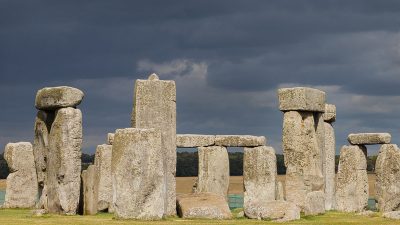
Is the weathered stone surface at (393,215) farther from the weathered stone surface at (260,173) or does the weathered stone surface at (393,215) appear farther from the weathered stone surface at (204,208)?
the weathered stone surface at (260,173)

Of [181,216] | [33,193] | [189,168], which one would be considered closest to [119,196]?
[181,216]

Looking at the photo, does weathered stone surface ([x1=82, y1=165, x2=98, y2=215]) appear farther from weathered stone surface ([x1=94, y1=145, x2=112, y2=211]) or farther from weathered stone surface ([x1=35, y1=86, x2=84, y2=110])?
Result: weathered stone surface ([x1=94, y1=145, x2=112, y2=211])

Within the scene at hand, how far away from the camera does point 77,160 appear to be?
29.8 m

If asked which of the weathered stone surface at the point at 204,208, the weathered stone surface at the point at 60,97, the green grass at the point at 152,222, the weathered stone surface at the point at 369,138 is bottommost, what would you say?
the green grass at the point at 152,222

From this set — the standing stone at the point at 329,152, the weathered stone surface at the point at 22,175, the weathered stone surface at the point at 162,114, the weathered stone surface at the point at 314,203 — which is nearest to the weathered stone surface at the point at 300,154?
the weathered stone surface at the point at 314,203

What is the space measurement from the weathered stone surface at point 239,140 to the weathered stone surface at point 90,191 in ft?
35.9

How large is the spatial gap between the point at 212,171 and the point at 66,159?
11431 millimetres

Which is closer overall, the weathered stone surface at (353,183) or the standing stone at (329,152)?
the weathered stone surface at (353,183)

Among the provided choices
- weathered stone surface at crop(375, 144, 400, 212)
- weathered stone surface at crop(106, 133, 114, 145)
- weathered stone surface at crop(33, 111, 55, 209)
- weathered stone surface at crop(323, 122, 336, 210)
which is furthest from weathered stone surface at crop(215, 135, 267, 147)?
weathered stone surface at crop(33, 111, 55, 209)

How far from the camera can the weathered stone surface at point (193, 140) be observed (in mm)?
40250

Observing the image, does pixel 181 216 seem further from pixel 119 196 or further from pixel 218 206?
pixel 119 196

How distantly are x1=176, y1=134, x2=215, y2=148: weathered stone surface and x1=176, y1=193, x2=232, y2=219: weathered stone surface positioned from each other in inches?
419

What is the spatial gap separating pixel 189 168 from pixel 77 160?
48.5 metres

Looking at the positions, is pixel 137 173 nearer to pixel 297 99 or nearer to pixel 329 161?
pixel 297 99
